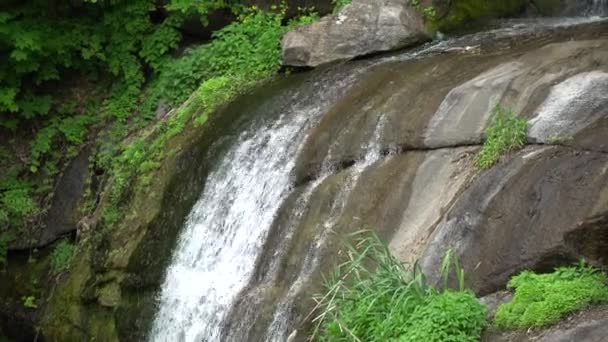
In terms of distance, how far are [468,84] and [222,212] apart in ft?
8.40

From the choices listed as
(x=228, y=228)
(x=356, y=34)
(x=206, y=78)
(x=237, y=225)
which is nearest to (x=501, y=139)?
(x=237, y=225)

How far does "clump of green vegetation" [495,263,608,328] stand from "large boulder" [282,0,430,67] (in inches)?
203

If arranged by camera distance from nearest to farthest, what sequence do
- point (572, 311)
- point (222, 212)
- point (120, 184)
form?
point (572, 311)
point (222, 212)
point (120, 184)

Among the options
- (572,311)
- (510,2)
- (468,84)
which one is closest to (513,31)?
(510,2)

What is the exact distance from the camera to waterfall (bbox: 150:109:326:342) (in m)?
7.05

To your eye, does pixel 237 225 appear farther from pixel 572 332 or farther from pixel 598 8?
pixel 598 8

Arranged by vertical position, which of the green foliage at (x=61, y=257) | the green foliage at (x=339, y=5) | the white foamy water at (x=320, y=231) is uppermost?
the green foliage at (x=339, y=5)

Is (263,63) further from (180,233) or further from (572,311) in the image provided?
(572,311)

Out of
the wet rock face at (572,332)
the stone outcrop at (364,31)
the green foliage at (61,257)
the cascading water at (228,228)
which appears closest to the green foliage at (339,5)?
the stone outcrop at (364,31)

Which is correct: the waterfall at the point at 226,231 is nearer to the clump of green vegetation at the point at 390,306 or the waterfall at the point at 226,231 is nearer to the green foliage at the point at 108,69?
the clump of green vegetation at the point at 390,306

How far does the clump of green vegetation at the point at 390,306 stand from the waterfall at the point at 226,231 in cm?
141

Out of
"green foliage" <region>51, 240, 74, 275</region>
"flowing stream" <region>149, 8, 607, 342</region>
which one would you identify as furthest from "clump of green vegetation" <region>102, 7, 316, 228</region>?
"flowing stream" <region>149, 8, 607, 342</region>

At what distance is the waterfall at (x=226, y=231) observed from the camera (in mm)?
7051

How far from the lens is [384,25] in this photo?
9.81 meters
